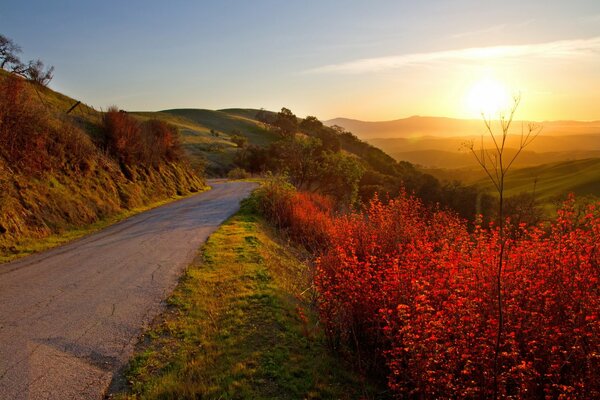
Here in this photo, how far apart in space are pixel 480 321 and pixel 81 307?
675cm

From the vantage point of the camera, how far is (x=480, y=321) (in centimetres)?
500

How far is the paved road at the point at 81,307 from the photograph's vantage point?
4.95 meters

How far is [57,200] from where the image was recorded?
14000 mm

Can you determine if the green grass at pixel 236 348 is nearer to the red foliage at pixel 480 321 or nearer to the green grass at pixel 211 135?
the red foliage at pixel 480 321

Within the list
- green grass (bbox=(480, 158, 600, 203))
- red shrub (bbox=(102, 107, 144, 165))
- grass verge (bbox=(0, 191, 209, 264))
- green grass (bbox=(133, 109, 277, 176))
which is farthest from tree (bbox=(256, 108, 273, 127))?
grass verge (bbox=(0, 191, 209, 264))

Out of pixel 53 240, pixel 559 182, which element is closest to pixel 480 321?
pixel 53 240

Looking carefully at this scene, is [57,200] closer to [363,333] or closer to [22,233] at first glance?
[22,233]

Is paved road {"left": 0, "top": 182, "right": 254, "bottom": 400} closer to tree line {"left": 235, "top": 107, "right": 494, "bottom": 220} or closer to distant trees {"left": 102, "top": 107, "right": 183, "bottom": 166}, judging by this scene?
distant trees {"left": 102, "top": 107, "right": 183, "bottom": 166}

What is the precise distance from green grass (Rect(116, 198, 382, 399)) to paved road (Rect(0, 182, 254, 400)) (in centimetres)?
42

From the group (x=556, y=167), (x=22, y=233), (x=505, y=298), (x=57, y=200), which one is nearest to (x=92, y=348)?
(x=505, y=298)

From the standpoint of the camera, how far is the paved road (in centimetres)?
495

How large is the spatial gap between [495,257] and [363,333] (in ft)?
8.22

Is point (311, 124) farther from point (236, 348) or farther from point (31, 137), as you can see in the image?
point (236, 348)

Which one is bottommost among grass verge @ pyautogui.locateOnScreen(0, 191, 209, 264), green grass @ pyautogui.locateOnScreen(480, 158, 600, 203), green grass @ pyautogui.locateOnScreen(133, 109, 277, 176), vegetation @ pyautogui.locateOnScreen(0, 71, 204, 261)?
green grass @ pyautogui.locateOnScreen(480, 158, 600, 203)
